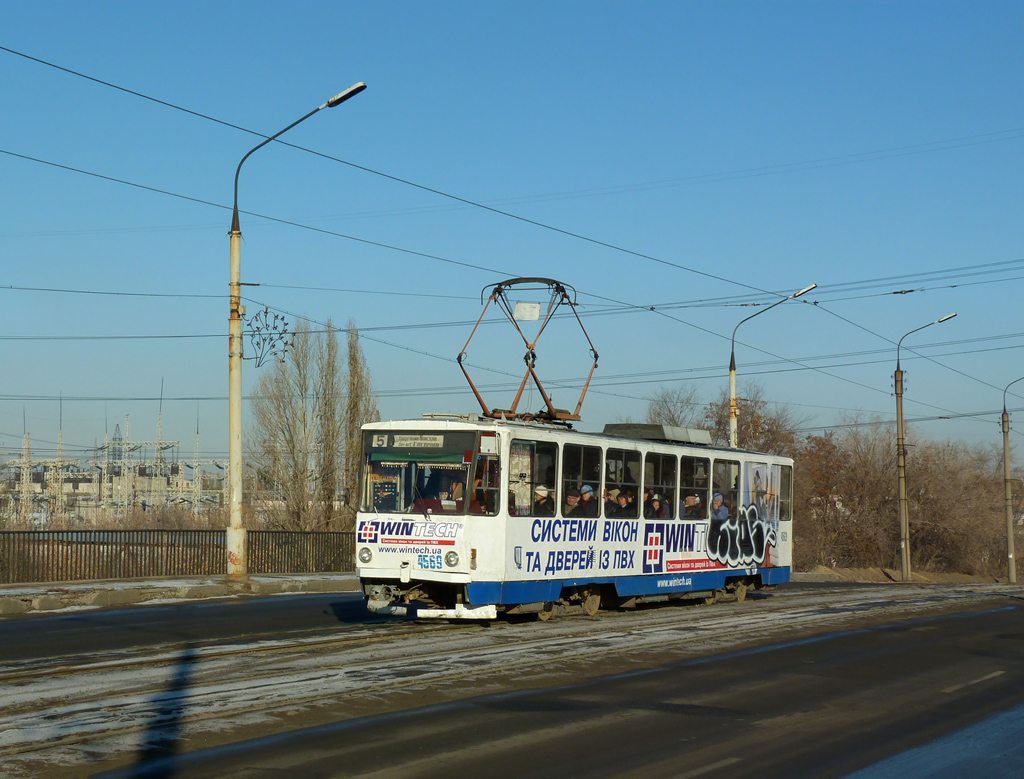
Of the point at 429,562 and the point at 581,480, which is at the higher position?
the point at 581,480

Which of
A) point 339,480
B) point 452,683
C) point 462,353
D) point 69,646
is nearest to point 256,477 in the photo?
point 339,480

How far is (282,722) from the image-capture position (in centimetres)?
797

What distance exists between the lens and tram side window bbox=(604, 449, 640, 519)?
54.9ft

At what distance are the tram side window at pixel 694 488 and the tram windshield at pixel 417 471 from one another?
219 inches

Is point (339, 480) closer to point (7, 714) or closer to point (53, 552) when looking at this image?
point (53, 552)

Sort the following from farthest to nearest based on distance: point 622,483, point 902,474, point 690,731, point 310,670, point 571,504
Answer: point 902,474 < point 622,483 < point 571,504 < point 310,670 < point 690,731

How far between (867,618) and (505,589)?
7.09m

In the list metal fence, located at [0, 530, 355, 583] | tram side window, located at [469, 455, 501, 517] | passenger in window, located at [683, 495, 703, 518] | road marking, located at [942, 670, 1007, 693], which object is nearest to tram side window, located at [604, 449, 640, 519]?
passenger in window, located at [683, 495, 703, 518]

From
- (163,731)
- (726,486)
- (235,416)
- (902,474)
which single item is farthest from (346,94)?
(902,474)

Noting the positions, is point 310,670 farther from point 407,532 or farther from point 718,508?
point 718,508

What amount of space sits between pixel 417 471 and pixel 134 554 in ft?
38.8

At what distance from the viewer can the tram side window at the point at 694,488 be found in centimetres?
1864

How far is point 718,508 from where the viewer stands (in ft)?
65.0

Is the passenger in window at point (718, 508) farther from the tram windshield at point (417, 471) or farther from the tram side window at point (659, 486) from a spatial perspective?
the tram windshield at point (417, 471)
